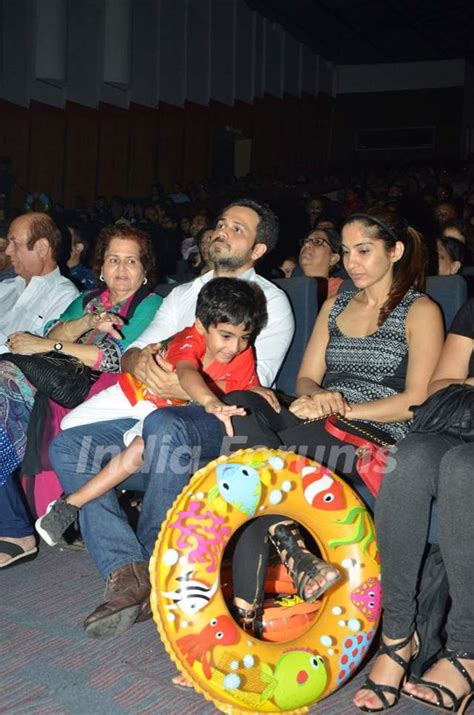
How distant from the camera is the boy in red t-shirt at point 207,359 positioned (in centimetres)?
249

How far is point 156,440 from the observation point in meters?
2.38

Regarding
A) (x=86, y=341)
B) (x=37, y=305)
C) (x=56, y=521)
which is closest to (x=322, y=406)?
(x=56, y=521)

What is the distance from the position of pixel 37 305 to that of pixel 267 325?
3.85 ft

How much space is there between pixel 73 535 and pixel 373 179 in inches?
484

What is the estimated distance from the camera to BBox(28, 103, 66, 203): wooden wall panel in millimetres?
13727

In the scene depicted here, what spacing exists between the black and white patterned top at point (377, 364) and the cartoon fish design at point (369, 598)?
1.77ft

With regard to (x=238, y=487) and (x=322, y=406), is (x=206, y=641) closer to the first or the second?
(x=238, y=487)

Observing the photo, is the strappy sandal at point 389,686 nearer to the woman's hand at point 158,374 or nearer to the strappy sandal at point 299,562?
the strappy sandal at point 299,562

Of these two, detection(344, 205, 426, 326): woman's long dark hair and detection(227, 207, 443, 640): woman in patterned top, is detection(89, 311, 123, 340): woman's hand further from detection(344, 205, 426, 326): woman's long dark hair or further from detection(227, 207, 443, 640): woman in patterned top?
detection(344, 205, 426, 326): woman's long dark hair

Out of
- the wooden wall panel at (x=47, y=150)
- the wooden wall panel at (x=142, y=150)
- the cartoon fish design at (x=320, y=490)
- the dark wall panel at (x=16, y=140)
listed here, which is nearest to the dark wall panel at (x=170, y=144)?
the wooden wall panel at (x=142, y=150)

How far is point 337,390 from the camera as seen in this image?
261 centimetres

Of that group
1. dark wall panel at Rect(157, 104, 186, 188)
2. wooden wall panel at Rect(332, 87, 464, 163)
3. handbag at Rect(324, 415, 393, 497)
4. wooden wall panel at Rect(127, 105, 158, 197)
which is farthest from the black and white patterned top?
wooden wall panel at Rect(332, 87, 464, 163)

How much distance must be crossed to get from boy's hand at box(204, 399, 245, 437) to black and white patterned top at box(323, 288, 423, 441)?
41 cm

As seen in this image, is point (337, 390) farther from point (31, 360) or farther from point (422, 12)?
point (422, 12)
